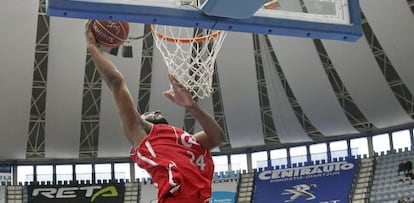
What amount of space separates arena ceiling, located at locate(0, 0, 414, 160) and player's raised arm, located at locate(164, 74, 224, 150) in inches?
578

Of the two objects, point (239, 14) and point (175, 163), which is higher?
point (239, 14)

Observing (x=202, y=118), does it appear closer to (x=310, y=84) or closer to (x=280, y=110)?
(x=310, y=84)

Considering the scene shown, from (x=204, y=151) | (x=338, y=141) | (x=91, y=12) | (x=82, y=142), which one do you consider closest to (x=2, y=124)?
(x=82, y=142)

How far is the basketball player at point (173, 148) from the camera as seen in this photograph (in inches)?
134

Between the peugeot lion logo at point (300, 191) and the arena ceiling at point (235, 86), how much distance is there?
1.90m

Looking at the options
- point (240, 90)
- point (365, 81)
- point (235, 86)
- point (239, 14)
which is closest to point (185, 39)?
point (239, 14)

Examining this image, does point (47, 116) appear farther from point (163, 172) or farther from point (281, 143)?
point (163, 172)

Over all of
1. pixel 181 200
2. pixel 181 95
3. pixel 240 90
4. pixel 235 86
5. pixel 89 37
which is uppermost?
pixel 235 86

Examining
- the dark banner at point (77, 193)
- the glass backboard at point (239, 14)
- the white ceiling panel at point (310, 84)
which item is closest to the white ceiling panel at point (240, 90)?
the white ceiling panel at point (310, 84)

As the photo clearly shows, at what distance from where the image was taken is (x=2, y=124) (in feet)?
72.0

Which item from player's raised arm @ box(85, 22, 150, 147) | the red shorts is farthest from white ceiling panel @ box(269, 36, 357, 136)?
the red shorts

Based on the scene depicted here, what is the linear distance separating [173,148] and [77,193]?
21983mm

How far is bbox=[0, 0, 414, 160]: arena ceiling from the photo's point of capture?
1925 centimetres

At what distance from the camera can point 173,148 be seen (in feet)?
11.5
